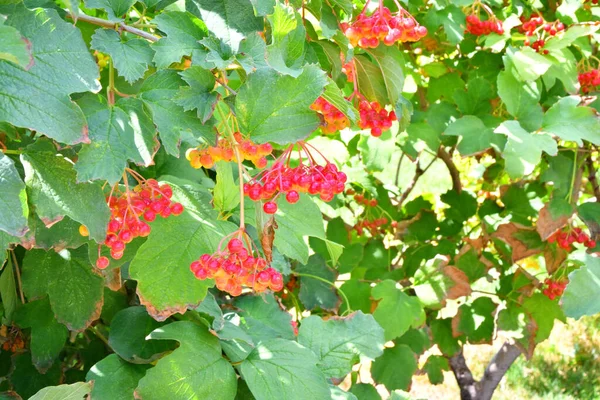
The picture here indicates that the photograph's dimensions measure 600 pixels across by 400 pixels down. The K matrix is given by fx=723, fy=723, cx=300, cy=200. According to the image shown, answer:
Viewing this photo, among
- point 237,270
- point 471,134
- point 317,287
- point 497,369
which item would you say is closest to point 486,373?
point 497,369

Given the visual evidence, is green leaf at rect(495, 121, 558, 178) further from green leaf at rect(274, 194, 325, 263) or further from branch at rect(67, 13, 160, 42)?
branch at rect(67, 13, 160, 42)

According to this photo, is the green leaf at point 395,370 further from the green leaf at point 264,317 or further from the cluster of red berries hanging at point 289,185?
the cluster of red berries hanging at point 289,185

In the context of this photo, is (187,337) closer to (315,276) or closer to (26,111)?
(26,111)

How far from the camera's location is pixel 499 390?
13.1ft

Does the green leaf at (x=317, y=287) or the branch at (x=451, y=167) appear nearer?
the green leaf at (x=317, y=287)

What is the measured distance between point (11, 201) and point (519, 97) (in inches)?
64.6

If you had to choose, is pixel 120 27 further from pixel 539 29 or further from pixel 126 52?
pixel 539 29

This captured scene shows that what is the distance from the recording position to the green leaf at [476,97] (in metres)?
2.34

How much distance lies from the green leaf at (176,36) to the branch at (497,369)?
2518 mm

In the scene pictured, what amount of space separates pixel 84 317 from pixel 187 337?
0.28 m

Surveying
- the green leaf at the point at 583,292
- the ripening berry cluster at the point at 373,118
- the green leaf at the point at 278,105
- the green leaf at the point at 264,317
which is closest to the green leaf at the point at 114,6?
the green leaf at the point at 278,105

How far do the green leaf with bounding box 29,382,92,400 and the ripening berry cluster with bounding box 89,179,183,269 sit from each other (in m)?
→ 0.20

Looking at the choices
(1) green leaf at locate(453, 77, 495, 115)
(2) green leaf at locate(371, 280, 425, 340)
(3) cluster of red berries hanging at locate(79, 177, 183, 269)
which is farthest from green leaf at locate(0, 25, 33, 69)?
(1) green leaf at locate(453, 77, 495, 115)

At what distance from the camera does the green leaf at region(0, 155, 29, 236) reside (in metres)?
0.88
